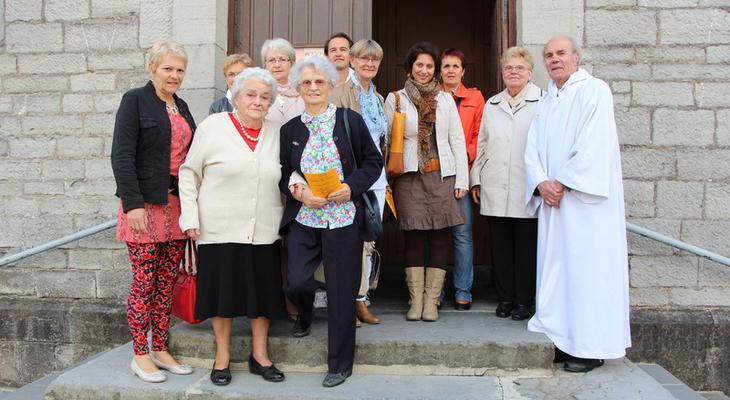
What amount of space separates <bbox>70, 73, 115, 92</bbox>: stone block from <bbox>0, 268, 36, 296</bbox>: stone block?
5.04ft

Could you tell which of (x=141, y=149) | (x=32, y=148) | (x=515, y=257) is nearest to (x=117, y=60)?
(x=32, y=148)

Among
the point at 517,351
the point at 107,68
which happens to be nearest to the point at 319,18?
the point at 107,68

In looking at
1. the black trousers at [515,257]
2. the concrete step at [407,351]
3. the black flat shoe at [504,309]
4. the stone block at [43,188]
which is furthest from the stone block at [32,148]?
the black flat shoe at [504,309]

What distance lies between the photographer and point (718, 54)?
409cm

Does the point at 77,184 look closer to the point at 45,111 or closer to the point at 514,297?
the point at 45,111

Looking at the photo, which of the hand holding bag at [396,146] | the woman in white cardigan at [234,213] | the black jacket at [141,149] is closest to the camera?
the black jacket at [141,149]

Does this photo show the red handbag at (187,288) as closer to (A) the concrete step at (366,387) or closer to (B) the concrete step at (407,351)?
(B) the concrete step at (407,351)

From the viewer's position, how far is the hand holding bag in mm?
3488

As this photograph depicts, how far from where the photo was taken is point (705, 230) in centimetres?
408

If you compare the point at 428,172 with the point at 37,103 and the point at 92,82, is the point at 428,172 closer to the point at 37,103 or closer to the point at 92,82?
the point at 92,82

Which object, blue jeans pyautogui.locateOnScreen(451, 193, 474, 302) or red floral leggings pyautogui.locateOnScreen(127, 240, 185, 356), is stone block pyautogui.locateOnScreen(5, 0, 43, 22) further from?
blue jeans pyautogui.locateOnScreen(451, 193, 474, 302)

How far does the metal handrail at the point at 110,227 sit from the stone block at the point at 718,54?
1.34 metres

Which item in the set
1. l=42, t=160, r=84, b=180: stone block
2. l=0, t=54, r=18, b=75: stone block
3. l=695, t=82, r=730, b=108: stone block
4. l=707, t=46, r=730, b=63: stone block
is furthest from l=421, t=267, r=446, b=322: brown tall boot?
l=0, t=54, r=18, b=75: stone block

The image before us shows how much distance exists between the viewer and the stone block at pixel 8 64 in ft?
15.2
